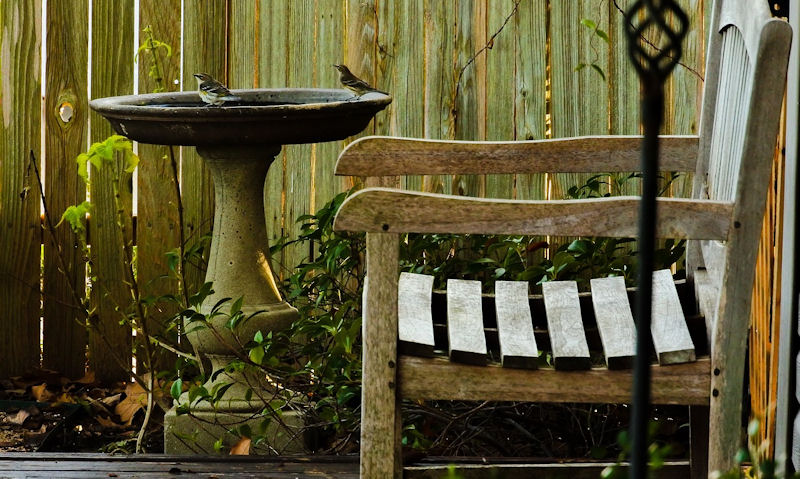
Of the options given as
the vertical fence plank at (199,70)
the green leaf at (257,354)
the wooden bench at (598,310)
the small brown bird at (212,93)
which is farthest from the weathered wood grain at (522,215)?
the vertical fence plank at (199,70)

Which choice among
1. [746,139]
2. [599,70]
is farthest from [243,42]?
[746,139]

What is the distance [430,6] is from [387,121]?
426 mm

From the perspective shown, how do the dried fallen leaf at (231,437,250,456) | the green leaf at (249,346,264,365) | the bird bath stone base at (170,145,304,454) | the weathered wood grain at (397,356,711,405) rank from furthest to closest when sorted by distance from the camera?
the bird bath stone base at (170,145,304,454), the dried fallen leaf at (231,437,250,456), the green leaf at (249,346,264,365), the weathered wood grain at (397,356,711,405)

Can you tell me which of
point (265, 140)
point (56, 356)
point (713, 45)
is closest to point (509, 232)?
point (713, 45)

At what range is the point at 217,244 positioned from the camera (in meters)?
3.27

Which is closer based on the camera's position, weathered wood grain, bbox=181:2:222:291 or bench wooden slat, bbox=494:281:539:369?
bench wooden slat, bbox=494:281:539:369

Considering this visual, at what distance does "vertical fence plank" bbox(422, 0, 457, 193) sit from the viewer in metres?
3.84

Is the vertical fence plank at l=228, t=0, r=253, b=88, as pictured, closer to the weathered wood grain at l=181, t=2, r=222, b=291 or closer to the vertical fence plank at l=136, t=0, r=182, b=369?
the weathered wood grain at l=181, t=2, r=222, b=291

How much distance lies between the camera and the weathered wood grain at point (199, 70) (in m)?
3.87

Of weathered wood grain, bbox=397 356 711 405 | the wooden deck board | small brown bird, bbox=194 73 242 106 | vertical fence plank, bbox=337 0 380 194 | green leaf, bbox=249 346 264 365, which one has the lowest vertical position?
the wooden deck board

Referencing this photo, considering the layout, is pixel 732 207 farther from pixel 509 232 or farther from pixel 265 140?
pixel 265 140

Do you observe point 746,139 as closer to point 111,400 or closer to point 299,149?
point 299,149

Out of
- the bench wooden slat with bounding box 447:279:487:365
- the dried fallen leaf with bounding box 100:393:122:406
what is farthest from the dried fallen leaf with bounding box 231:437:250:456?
the bench wooden slat with bounding box 447:279:487:365

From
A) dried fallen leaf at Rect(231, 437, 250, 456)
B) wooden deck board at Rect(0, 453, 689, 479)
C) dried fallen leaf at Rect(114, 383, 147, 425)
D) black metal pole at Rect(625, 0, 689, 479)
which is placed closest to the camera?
Result: black metal pole at Rect(625, 0, 689, 479)
